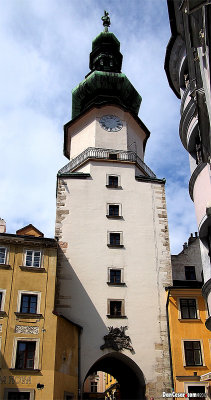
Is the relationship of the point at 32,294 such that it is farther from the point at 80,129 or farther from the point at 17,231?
the point at 80,129

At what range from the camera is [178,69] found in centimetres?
1530

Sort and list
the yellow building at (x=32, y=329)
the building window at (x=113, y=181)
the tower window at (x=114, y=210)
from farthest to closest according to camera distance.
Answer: the building window at (x=113, y=181) < the tower window at (x=114, y=210) < the yellow building at (x=32, y=329)

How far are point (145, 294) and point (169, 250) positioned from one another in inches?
123

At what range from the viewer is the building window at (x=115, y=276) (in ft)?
74.5

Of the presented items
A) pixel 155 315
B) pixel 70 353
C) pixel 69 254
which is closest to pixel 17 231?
pixel 69 254

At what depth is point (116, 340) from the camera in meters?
21.0

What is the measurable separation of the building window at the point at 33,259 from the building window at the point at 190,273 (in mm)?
9898

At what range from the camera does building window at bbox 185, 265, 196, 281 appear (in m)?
25.6

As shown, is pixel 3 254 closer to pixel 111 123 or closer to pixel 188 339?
pixel 188 339

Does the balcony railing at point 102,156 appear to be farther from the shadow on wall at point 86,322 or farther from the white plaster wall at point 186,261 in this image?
the shadow on wall at point 86,322

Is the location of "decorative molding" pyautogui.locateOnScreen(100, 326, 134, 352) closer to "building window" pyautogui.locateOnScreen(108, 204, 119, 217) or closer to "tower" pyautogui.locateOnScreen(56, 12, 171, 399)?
"tower" pyautogui.locateOnScreen(56, 12, 171, 399)

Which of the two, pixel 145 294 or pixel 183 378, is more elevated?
pixel 145 294

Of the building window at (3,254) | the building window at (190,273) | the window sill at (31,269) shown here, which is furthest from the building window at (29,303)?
the building window at (190,273)

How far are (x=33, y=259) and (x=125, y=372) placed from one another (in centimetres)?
960
